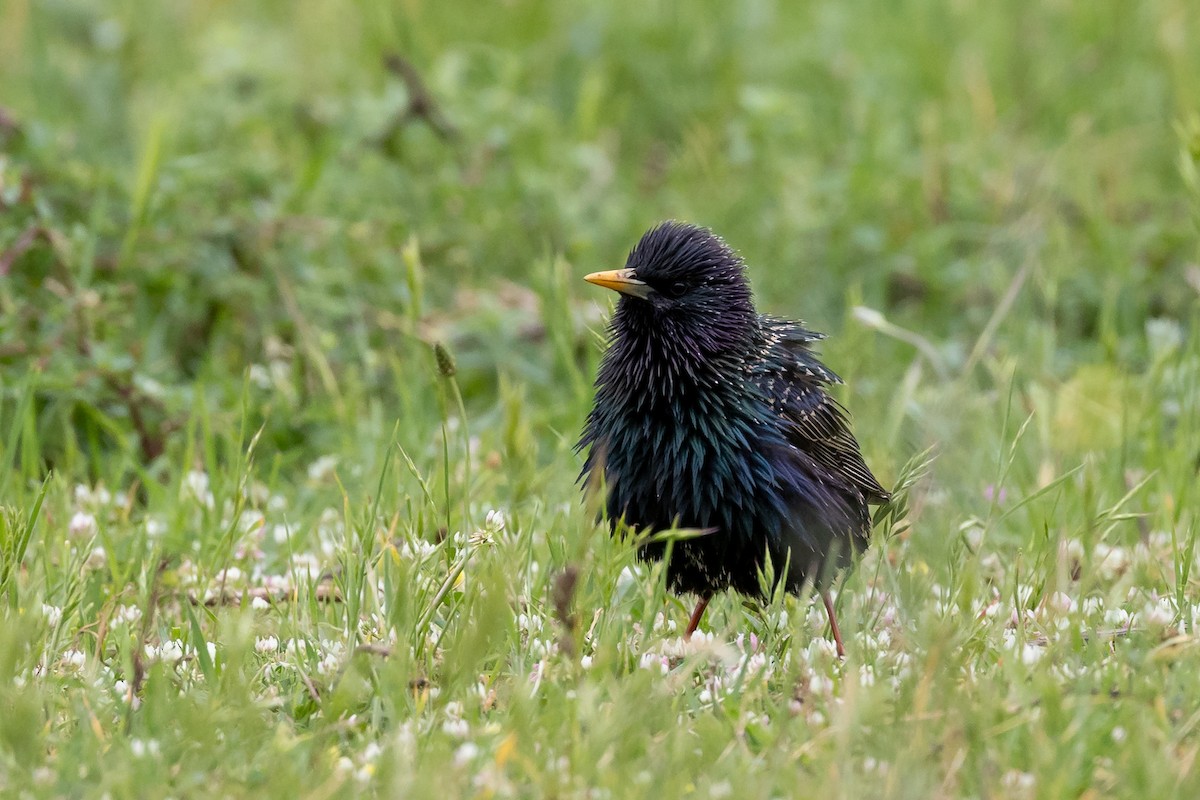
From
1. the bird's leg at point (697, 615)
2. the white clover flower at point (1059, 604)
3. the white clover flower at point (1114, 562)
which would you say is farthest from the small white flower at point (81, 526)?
the white clover flower at point (1114, 562)

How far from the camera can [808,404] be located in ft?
12.9

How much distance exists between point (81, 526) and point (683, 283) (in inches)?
71.9

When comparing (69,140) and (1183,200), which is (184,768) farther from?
(1183,200)

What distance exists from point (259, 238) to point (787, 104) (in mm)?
2626

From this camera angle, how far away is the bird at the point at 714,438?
11.9 feet

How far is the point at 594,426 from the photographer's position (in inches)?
152

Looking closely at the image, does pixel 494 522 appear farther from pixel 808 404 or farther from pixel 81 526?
pixel 81 526

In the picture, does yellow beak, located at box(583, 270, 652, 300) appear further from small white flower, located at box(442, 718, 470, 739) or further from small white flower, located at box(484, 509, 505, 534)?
small white flower, located at box(442, 718, 470, 739)

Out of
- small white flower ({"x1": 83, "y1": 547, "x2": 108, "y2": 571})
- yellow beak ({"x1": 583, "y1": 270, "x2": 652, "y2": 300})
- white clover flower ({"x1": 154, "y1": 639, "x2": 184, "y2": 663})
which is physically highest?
yellow beak ({"x1": 583, "y1": 270, "x2": 652, "y2": 300})

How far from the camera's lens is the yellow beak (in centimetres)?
387

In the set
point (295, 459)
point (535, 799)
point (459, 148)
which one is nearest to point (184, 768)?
point (535, 799)

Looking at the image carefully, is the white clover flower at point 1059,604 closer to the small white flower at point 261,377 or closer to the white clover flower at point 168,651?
the white clover flower at point 168,651

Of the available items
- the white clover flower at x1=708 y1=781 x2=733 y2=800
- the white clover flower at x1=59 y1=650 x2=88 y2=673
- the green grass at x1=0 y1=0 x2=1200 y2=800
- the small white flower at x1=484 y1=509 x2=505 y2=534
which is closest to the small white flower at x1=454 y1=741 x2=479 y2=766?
the green grass at x1=0 y1=0 x2=1200 y2=800

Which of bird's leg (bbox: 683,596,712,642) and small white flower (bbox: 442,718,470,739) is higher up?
small white flower (bbox: 442,718,470,739)
